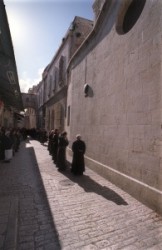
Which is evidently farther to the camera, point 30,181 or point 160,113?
point 30,181

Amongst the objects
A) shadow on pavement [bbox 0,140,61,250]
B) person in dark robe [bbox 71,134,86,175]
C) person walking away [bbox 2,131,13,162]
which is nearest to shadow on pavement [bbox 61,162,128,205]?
person in dark robe [bbox 71,134,86,175]

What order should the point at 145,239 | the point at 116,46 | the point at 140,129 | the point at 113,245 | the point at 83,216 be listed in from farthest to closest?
the point at 116,46, the point at 140,129, the point at 83,216, the point at 145,239, the point at 113,245

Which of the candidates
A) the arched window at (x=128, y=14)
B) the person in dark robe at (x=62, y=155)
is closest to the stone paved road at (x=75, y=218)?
the person in dark robe at (x=62, y=155)

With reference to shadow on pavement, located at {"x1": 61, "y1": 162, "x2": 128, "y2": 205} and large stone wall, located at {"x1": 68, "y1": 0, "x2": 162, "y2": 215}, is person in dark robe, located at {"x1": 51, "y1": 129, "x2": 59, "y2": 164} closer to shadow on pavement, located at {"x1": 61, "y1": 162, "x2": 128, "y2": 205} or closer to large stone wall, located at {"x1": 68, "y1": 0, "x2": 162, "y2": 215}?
large stone wall, located at {"x1": 68, "y1": 0, "x2": 162, "y2": 215}

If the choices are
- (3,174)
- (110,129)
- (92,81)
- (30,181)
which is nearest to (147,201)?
(110,129)

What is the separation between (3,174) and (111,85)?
5.05 m

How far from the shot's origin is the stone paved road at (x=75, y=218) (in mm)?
3357

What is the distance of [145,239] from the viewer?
3531mm

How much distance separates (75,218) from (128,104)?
11.7 feet

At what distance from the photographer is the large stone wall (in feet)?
16.7

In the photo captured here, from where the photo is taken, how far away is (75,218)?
4246mm

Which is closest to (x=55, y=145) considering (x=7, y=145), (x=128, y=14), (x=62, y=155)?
(x=62, y=155)

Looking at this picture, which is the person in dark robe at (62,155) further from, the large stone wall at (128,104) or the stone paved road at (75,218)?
the stone paved road at (75,218)

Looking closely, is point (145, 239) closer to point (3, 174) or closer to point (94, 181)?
point (94, 181)
